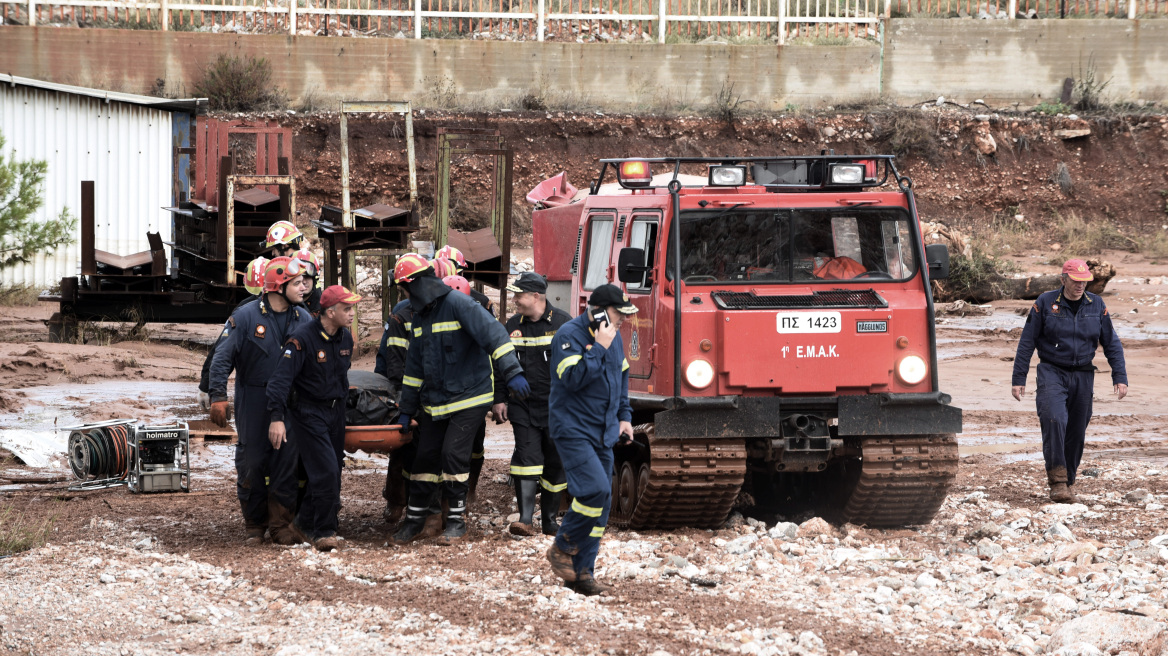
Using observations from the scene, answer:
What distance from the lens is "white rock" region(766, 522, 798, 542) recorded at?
796cm

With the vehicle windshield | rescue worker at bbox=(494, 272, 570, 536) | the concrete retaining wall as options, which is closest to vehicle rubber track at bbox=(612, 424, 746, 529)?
rescue worker at bbox=(494, 272, 570, 536)

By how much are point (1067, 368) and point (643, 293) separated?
352cm

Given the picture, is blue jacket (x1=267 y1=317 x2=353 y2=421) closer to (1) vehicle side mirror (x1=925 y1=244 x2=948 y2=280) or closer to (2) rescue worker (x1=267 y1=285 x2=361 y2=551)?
(2) rescue worker (x1=267 y1=285 x2=361 y2=551)

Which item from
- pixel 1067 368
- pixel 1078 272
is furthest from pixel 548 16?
pixel 1067 368

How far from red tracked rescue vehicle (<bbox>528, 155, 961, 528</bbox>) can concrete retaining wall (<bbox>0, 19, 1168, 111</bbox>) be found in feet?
58.5

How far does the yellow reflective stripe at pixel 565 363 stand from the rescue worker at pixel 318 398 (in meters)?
1.70

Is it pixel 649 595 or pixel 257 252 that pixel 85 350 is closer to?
pixel 257 252

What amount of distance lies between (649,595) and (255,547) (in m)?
2.74

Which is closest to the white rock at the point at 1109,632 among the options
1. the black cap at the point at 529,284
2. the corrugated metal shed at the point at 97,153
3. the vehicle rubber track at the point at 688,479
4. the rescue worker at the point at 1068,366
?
the vehicle rubber track at the point at 688,479

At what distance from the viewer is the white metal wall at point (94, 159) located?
68.7ft

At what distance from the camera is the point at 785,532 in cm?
802

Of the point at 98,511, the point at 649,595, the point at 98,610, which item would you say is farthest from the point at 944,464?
the point at 98,511

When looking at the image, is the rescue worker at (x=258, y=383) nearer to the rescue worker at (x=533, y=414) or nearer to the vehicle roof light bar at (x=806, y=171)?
the rescue worker at (x=533, y=414)

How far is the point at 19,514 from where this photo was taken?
28.2 ft
